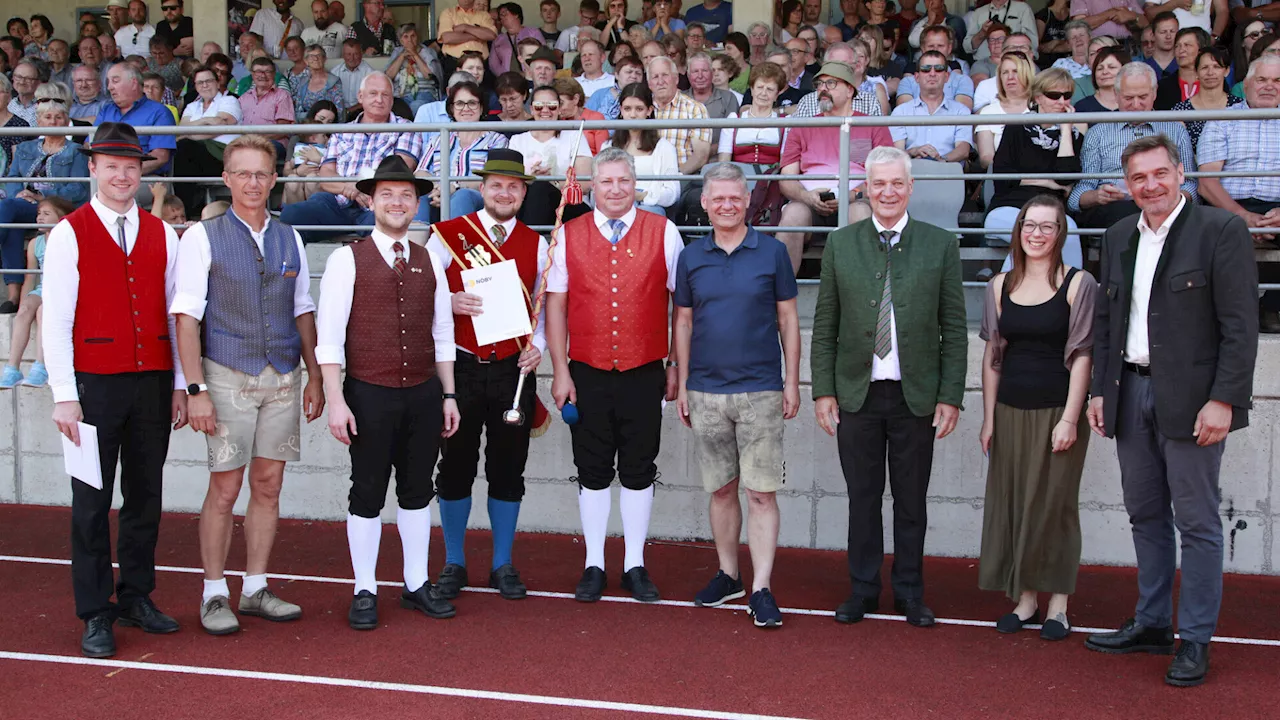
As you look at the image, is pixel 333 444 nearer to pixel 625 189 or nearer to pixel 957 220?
pixel 625 189

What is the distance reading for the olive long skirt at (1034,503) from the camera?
15.7 feet

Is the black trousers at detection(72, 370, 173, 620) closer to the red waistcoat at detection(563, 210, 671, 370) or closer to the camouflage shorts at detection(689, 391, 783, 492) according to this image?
the red waistcoat at detection(563, 210, 671, 370)

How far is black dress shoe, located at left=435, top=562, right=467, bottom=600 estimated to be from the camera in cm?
541

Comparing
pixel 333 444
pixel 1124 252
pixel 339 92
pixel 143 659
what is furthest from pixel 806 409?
pixel 339 92

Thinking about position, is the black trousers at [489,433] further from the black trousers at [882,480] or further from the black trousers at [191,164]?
the black trousers at [191,164]

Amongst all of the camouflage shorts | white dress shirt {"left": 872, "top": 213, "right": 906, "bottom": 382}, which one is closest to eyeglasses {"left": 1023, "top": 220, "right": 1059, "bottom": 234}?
white dress shirt {"left": 872, "top": 213, "right": 906, "bottom": 382}

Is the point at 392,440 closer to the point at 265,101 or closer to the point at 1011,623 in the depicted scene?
the point at 1011,623

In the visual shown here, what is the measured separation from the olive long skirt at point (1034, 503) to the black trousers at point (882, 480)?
295mm

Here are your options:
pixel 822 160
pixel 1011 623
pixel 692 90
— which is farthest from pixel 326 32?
pixel 1011 623

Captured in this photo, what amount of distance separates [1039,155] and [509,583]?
352cm

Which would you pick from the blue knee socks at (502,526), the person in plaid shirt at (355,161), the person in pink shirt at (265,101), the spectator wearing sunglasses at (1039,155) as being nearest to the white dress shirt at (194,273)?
the blue knee socks at (502,526)

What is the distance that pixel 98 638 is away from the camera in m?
4.61

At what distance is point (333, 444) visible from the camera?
6961 mm

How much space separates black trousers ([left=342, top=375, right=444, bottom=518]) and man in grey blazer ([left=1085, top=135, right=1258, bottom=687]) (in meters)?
2.58
